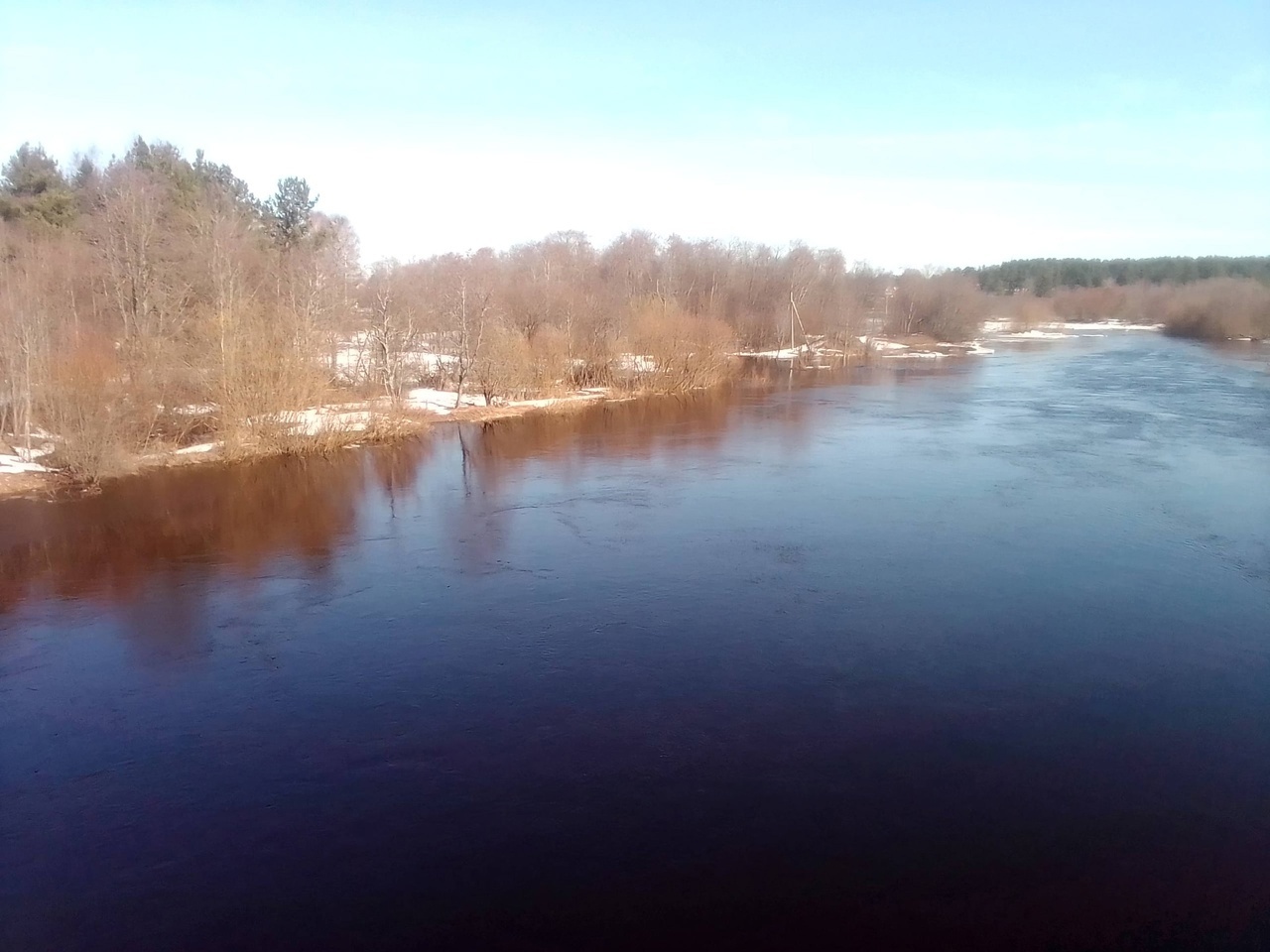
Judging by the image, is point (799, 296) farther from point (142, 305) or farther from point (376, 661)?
point (376, 661)

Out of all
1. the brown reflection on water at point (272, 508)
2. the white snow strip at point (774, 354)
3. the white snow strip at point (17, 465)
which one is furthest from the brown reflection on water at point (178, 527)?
the white snow strip at point (774, 354)

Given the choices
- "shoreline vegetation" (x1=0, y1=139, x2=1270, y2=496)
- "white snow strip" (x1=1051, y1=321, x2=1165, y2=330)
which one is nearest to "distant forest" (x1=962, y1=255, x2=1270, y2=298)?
"white snow strip" (x1=1051, y1=321, x2=1165, y2=330)

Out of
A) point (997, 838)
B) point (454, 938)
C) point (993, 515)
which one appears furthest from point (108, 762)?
point (993, 515)

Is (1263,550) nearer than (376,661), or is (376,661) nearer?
(376,661)

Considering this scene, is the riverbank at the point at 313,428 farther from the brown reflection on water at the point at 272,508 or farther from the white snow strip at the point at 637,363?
the brown reflection on water at the point at 272,508

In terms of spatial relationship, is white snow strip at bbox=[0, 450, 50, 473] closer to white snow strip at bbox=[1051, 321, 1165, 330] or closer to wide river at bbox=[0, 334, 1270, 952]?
wide river at bbox=[0, 334, 1270, 952]

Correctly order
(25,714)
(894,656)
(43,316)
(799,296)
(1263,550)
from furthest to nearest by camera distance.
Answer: (799,296) < (43,316) < (1263,550) < (894,656) < (25,714)
